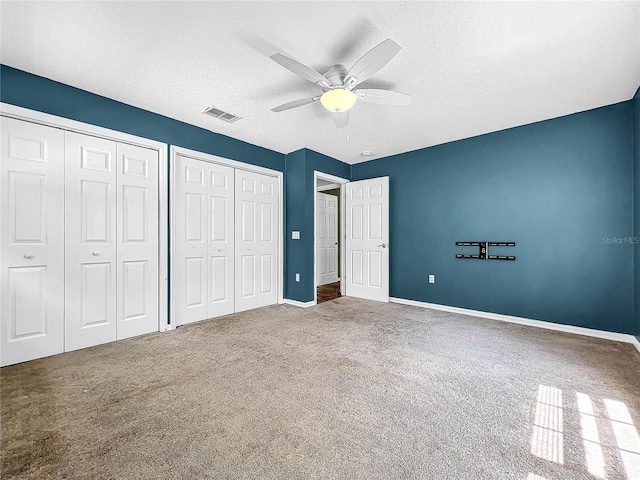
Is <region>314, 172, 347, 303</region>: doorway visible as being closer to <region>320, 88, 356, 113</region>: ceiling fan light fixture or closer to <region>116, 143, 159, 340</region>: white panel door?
<region>116, 143, 159, 340</region>: white panel door

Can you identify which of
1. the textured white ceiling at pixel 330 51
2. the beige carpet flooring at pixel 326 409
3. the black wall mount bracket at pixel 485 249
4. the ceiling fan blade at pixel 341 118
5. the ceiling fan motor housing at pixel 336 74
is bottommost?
the beige carpet flooring at pixel 326 409

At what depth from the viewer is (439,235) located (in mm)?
4281

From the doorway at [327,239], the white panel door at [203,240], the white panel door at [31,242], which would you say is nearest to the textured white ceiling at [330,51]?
the white panel door at [31,242]

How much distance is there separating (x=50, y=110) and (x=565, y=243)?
5514mm

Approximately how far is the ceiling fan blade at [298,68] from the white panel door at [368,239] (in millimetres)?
2828

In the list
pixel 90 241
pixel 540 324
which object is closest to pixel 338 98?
pixel 90 241

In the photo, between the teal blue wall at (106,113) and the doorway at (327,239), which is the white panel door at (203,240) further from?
the doorway at (327,239)

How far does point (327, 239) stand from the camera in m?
6.49

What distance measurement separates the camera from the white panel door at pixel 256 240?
405cm

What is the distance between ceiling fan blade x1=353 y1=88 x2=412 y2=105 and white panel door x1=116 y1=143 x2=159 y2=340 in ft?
8.01

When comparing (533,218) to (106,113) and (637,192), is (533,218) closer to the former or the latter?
(637,192)

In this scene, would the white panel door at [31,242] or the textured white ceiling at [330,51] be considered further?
the white panel door at [31,242]

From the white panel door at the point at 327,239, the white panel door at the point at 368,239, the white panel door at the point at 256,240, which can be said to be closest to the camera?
the white panel door at the point at 256,240

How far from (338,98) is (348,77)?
0.59 ft
